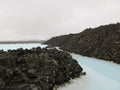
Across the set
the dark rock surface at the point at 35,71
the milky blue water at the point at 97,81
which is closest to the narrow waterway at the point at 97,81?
the milky blue water at the point at 97,81

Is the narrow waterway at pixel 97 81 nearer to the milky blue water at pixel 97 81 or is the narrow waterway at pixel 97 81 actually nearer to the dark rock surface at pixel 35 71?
the milky blue water at pixel 97 81

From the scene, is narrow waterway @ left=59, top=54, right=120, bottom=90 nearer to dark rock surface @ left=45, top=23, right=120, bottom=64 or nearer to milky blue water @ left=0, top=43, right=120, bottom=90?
milky blue water @ left=0, top=43, right=120, bottom=90

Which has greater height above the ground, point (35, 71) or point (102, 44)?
point (102, 44)

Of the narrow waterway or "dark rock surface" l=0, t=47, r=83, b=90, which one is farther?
the narrow waterway

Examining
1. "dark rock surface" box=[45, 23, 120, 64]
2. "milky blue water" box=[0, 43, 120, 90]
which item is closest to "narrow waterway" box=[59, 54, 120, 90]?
"milky blue water" box=[0, 43, 120, 90]

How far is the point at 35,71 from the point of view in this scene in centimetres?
1811

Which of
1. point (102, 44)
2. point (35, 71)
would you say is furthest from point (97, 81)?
point (102, 44)

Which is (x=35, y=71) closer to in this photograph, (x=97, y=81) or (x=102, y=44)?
(x=97, y=81)

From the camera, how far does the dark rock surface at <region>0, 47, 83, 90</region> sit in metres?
16.3

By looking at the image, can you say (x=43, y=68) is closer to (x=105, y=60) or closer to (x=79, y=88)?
(x=79, y=88)

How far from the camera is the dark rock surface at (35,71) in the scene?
16.3 metres

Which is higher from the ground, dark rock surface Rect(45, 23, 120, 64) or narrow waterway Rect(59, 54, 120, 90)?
dark rock surface Rect(45, 23, 120, 64)

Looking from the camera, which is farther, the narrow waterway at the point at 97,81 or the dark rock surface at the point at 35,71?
the narrow waterway at the point at 97,81

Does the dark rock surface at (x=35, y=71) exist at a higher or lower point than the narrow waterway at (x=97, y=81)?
higher
